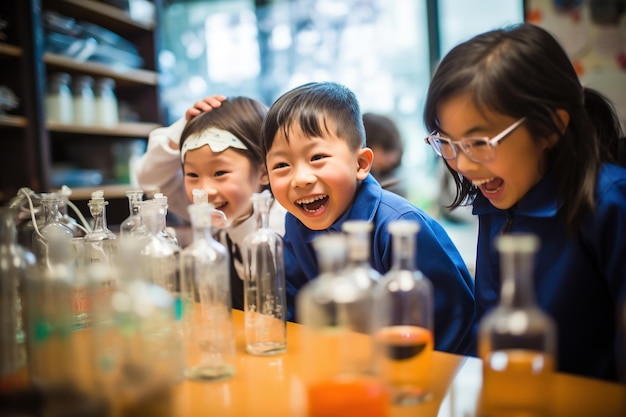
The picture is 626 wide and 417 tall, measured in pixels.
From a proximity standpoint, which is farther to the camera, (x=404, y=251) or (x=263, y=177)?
(x=263, y=177)

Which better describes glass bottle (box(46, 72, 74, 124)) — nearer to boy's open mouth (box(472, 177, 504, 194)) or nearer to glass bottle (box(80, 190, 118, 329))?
glass bottle (box(80, 190, 118, 329))

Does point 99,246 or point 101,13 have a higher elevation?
point 101,13

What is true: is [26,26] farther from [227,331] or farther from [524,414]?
[524,414]

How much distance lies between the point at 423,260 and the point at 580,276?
333 mm

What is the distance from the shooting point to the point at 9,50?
2748mm

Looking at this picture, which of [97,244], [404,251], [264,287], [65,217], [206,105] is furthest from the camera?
[206,105]

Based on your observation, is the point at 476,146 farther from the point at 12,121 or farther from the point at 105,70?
the point at 105,70

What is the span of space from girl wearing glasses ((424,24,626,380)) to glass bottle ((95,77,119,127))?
106 inches

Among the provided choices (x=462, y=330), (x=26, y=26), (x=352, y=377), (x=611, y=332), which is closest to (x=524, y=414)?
(x=352, y=377)

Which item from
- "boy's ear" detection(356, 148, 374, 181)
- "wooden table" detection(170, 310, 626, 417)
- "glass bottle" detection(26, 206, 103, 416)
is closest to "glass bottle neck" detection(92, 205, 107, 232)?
"glass bottle" detection(26, 206, 103, 416)

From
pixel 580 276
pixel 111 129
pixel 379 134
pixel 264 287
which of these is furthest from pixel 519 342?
pixel 111 129

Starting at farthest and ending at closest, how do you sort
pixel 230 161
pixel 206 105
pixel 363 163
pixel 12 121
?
pixel 12 121 → pixel 206 105 → pixel 230 161 → pixel 363 163

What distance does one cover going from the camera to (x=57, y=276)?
79 centimetres

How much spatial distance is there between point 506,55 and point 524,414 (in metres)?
0.60
